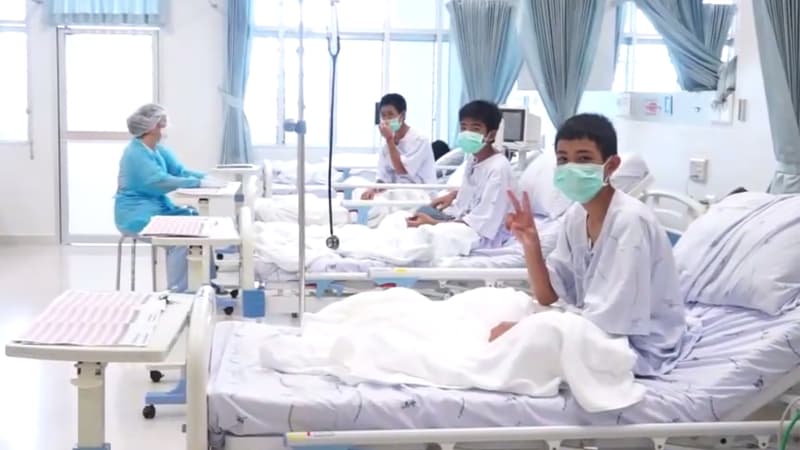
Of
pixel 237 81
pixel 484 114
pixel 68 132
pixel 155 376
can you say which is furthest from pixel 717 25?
pixel 68 132

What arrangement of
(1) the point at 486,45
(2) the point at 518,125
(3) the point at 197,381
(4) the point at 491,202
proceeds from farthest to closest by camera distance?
1. (1) the point at 486,45
2. (2) the point at 518,125
3. (4) the point at 491,202
4. (3) the point at 197,381

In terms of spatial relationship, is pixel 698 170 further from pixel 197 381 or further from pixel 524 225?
pixel 197 381

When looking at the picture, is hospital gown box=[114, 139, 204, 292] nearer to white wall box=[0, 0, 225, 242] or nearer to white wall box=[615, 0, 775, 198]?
white wall box=[615, 0, 775, 198]

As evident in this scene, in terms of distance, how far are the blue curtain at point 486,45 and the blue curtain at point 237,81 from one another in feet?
5.57

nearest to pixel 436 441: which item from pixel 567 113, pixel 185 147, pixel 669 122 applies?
pixel 669 122

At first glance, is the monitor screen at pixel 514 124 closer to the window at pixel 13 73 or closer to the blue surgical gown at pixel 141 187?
the blue surgical gown at pixel 141 187

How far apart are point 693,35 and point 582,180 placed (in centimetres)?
244

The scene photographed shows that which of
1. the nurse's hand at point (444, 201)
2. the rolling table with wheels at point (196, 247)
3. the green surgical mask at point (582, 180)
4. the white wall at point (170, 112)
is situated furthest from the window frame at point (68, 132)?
the green surgical mask at point (582, 180)

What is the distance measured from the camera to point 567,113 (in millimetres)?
5527

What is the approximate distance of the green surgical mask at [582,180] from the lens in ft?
8.09

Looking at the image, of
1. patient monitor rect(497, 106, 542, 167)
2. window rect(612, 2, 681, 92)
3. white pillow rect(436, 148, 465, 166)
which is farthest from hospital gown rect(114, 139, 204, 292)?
window rect(612, 2, 681, 92)

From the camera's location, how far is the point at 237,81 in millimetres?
7621

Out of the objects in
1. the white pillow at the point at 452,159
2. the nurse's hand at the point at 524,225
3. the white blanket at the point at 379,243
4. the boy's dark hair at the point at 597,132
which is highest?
the boy's dark hair at the point at 597,132

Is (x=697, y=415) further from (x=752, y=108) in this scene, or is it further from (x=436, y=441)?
(x=752, y=108)
